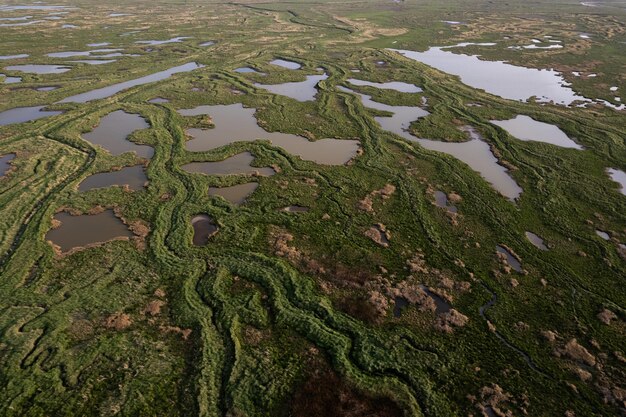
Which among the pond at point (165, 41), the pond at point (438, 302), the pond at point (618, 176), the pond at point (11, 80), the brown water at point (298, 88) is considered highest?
the pond at point (165, 41)

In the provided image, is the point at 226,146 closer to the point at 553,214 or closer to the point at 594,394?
the point at 553,214

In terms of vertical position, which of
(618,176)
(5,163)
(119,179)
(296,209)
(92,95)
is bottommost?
(296,209)

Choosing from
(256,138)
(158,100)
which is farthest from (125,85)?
(256,138)

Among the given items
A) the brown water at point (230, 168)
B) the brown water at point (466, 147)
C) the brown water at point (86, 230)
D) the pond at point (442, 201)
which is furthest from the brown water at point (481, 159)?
the brown water at point (86, 230)

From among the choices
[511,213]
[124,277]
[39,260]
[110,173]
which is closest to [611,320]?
[511,213]

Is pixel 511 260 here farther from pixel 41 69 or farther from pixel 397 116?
pixel 41 69

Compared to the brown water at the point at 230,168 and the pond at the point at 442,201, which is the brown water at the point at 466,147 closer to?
the pond at the point at 442,201

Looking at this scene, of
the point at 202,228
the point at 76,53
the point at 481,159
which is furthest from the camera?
the point at 76,53
